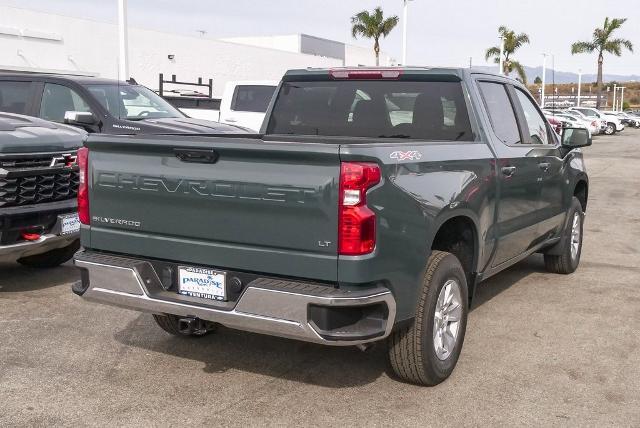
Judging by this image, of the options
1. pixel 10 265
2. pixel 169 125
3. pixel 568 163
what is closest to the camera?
pixel 568 163

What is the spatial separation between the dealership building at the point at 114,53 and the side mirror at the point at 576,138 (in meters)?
14.1

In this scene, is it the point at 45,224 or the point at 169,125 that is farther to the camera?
the point at 169,125

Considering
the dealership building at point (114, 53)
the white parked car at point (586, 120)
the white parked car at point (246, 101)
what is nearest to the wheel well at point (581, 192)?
the white parked car at point (246, 101)

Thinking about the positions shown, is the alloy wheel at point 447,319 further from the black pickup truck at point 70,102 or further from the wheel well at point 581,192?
the black pickup truck at point 70,102

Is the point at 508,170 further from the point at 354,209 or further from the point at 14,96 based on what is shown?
the point at 14,96

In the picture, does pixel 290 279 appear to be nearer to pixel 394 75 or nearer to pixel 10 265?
pixel 394 75

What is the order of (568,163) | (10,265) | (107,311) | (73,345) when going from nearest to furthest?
1. (73,345)
2. (107,311)
3. (568,163)
4. (10,265)

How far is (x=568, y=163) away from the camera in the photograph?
7.00 meters

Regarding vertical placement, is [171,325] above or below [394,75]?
below

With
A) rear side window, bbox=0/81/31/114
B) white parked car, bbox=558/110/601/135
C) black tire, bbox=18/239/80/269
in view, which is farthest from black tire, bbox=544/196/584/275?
white parked car, bbox=558/110/601/135

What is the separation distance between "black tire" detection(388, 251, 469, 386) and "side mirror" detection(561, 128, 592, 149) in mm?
2824

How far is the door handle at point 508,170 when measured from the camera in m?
5.38

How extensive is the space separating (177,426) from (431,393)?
→ 1.46 m

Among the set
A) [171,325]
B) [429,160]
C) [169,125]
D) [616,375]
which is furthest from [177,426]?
[169,125]
